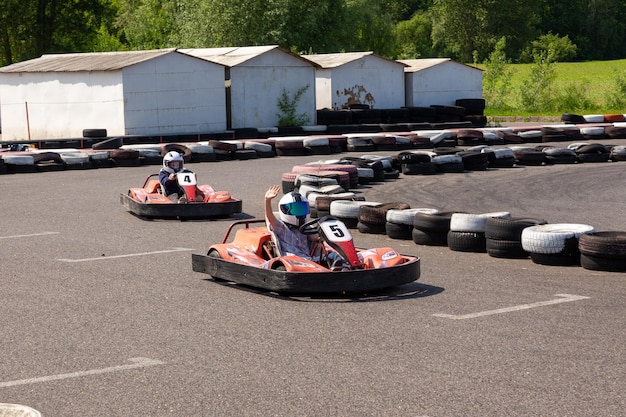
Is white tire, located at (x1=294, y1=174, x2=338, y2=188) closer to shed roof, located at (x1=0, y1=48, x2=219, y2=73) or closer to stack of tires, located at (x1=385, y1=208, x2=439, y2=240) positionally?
stack of tires, located at (x1=385, y1=208, x2=439, y2=240)

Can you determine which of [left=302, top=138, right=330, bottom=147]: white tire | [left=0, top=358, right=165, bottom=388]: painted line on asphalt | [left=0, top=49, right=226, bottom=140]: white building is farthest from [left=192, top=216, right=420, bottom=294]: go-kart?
[left=0, top=49, right=226, bottom=140]: white building

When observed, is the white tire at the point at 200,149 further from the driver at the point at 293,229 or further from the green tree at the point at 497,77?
the green tree at the point at 497,77

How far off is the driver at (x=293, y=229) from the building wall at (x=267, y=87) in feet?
68.5

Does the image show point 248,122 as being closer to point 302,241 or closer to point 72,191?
point 72,191

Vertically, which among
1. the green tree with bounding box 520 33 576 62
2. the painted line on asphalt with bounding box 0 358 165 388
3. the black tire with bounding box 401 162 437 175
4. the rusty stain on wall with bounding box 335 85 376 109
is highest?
the green tree with bounding box 520 33 576 62

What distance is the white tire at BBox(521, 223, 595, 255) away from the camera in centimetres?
870

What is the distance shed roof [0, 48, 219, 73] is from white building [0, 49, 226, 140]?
3 cm

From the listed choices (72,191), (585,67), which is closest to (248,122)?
(72,191)

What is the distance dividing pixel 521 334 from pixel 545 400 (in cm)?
142

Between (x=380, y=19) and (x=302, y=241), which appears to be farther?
(x=380, y=19)

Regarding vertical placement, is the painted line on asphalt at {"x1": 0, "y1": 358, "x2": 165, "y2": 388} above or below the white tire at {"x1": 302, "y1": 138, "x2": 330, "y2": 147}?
below

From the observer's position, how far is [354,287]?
24.5 feet

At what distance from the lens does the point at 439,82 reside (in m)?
33.5

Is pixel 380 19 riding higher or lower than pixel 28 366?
higher
